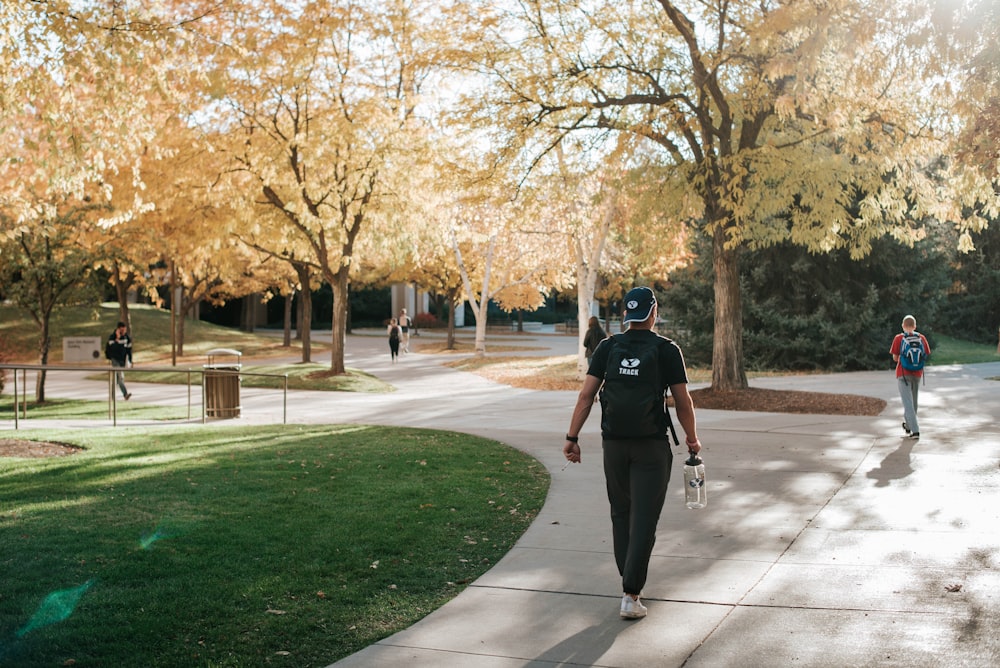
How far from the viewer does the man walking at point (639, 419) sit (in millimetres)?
5602

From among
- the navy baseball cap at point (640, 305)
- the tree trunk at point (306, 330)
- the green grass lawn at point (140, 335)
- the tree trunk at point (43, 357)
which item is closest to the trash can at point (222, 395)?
the tree trunk at point (43, 357)

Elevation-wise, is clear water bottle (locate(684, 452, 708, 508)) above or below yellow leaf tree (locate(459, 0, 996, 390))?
below

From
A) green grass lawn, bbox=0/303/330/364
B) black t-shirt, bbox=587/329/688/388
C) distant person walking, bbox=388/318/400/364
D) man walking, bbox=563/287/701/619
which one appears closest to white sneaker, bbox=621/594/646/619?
man walking, bbox=563/287/701/619

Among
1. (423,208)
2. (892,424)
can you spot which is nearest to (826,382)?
(892,424)

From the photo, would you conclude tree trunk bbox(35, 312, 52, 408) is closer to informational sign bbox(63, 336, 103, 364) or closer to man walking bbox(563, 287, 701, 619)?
informational sign bbox(63, 336, 103, 364)

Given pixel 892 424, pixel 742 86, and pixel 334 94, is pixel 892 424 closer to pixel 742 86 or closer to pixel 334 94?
pixel 742 86

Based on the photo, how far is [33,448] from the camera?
469 inches

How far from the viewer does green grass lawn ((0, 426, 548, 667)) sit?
5207 mm

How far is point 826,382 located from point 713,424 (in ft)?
32.9

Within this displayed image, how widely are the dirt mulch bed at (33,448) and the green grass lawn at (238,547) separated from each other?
557 millimetres

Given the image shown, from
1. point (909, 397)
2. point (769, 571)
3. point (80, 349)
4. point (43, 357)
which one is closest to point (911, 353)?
point (909, 397)

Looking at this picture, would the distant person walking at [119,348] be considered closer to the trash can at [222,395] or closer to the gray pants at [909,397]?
the trash can at [222,395]

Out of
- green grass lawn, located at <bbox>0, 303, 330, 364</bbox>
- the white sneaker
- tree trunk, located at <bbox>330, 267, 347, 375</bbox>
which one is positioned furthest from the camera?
green grass lawn, located at <bbox>0, 303, 330, 364</bbox>

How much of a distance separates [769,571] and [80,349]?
32.1 m
